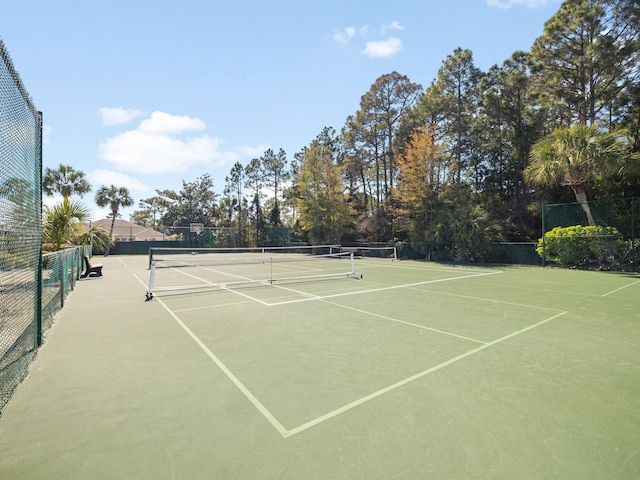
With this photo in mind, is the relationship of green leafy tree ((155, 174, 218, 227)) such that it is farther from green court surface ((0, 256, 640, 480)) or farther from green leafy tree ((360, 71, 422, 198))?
green court surface ((0, 256, 640, 480))

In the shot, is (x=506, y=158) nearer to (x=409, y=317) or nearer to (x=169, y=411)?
(x=409, y=317)

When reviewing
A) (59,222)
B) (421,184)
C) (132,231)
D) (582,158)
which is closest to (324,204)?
(421,184)

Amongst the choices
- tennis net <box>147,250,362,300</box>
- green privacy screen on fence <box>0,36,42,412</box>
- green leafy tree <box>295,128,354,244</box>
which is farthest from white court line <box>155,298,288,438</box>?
green leafy tree <box>295,128,354,244</box>

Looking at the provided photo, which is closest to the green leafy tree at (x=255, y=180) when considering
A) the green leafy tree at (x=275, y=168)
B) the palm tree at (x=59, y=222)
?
the green leafy tree at (x=275, y=168)

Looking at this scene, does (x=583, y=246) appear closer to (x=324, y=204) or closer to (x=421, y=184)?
(x=421, y=184)

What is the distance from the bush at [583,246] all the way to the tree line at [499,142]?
1442 mm

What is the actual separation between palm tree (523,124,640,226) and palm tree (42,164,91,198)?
4053 centimetres

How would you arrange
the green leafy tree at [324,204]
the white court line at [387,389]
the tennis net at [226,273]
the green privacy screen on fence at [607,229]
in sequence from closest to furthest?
1. the white court line at [387,389]
2. the tennis net at [226,273]
3. the green privacy screen on fence at [607,229]
4. the green leafy tree at [324,204]

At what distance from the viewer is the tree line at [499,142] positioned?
58.3 ft

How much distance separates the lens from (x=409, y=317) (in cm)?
671

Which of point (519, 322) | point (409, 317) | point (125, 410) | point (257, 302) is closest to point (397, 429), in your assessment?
point (125, 410)

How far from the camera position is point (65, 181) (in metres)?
33.8

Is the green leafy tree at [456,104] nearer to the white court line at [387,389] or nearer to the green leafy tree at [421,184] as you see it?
the green leafy tree at [421,184]

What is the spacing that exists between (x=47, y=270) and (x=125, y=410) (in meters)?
5.32
